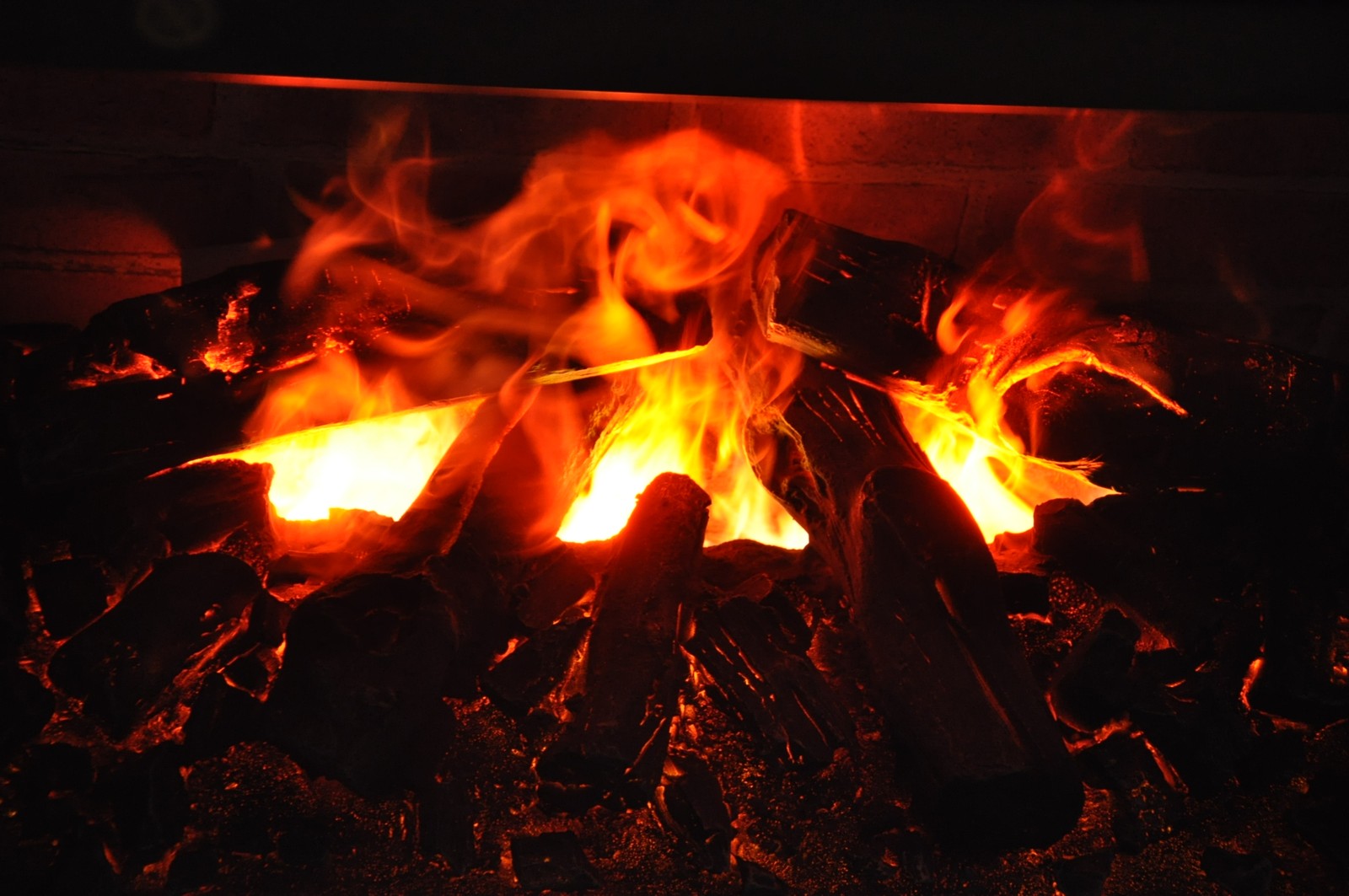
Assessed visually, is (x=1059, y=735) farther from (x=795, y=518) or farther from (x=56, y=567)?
(x=56, y=567)

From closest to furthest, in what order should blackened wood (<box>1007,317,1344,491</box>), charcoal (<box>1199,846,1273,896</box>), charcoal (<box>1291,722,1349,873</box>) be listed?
charcoal (<box>1199,846,1273,896</box>), charcoal (<box>1291,722,1349,873</box>), blackened wood (<box>1007,317,1344,491</box>)

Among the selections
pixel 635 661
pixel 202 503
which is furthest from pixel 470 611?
pixel 202 503

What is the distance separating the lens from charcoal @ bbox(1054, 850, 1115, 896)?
1.36 metres

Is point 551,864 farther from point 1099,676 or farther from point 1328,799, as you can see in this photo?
point 1328,799

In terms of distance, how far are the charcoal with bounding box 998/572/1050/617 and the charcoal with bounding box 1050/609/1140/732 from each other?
169mm

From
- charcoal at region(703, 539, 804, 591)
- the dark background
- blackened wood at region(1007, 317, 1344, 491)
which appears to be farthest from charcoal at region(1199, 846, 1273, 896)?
the dark background

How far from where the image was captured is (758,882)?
4.33ft

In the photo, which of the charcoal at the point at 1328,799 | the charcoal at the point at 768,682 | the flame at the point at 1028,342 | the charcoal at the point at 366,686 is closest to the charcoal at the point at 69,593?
the charcoal at the point at 366,686

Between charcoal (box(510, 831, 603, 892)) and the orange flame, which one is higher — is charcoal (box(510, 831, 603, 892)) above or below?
below

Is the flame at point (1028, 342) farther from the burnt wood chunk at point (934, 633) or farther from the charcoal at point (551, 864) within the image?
the charcoal at point (551, 864)

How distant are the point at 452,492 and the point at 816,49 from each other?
984 mm

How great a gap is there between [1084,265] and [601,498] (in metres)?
1.28

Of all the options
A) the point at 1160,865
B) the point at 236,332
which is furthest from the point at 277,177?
the point at 1160,865

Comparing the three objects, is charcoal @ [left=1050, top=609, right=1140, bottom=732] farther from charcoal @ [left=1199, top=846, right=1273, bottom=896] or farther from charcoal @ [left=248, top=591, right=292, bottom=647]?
charcoal @ [left=248, top=591, right=292, bottom=647]
